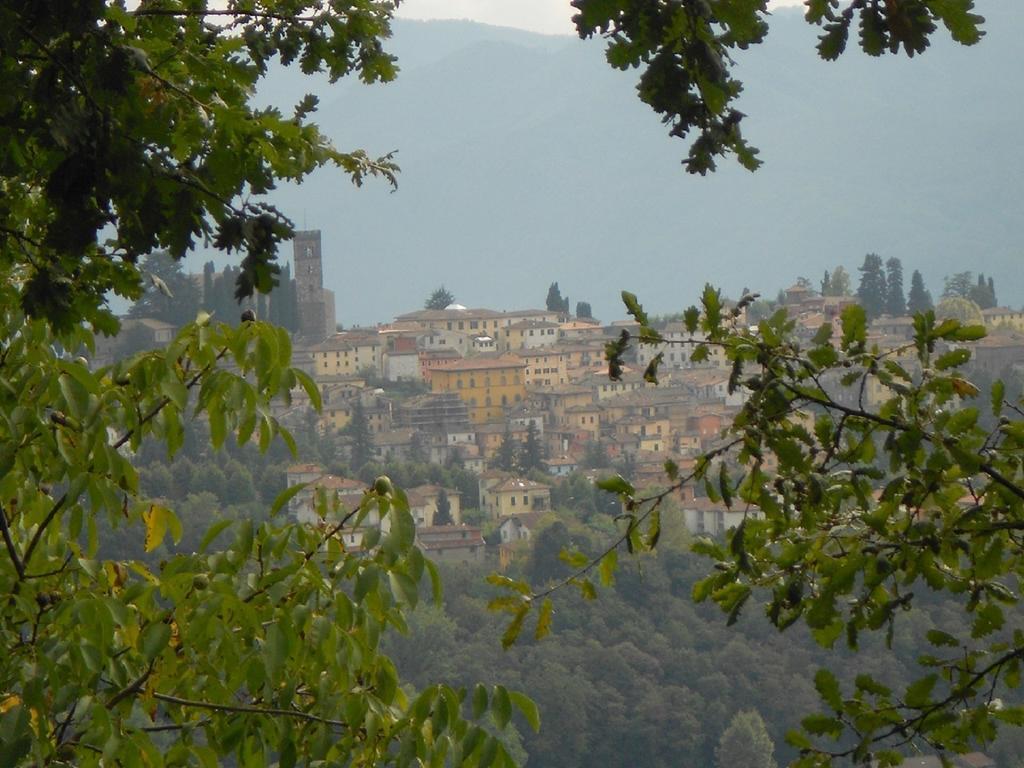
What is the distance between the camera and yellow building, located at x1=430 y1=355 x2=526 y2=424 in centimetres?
6206

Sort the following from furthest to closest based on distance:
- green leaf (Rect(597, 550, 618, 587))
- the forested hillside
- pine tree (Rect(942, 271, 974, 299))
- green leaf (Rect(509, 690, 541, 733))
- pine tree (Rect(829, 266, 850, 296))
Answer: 1. pine tree (Rect(942, 271, 974, 299))
2. pine tree (Rect(829, 266, 850, 296))
3. the forested hillside
4. green leaf (Rect(597, 550, 618, 587))
5. green leaf (Rect(509, 690, 541, 733))

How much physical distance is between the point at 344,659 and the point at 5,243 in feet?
2.58

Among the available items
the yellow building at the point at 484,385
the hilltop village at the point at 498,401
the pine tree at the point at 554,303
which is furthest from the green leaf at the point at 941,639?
the pine tree at the point at 554,303

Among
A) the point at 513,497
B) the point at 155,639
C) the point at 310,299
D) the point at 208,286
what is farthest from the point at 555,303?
the point at 155,639

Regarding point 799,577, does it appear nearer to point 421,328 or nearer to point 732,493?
point 732,493

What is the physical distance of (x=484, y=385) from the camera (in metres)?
62.8

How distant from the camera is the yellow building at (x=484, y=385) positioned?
6206cm

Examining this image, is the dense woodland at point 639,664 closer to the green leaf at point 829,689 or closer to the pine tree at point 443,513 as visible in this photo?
the pine tree at point 443,513

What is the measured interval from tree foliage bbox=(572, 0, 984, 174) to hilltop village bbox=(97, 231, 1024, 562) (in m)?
41.0

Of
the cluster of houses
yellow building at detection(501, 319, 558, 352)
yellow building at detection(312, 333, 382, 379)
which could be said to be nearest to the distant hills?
yellow building at detection(501, 319, 558, 352)

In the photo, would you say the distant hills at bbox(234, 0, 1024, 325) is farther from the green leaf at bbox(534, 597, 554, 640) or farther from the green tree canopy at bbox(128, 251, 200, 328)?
the green leaf at bbox(534, 597, 554, 640)

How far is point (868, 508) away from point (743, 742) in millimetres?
26247

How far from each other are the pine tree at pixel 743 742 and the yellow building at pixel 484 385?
33.9 m

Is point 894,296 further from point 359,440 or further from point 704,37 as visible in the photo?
point 704,37
